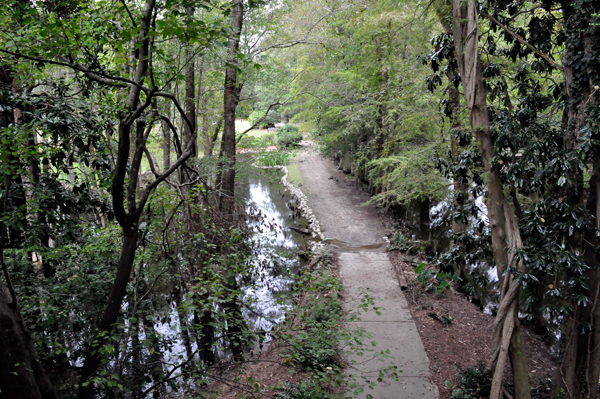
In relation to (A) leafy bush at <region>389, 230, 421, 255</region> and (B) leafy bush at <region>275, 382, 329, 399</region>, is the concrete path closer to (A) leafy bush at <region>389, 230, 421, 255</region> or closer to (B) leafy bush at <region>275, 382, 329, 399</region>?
(A) leafy bush at <region>389, 230, 421, 255</region>

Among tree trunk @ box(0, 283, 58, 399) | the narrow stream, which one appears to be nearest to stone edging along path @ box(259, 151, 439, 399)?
the narrow stream

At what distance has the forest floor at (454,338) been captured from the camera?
602 centimetres

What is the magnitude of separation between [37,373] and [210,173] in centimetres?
586

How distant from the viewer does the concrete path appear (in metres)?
5.77

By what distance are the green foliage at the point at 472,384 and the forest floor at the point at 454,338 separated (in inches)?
4.3

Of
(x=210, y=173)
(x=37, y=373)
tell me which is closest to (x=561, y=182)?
(x=37, y=373)

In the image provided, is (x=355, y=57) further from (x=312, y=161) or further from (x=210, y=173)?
(x=312, y=161)

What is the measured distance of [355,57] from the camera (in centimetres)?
1322

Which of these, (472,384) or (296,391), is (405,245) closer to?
(472,384)

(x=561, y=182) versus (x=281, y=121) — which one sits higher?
(x=281, y=121)

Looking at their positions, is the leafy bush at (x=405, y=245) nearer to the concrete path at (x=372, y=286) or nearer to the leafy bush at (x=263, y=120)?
the concrete path at (x=372, y=286)

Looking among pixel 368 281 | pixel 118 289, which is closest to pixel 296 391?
pixel 118 289

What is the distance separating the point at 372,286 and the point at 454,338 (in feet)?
7.65

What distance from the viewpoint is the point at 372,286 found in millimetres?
9062
